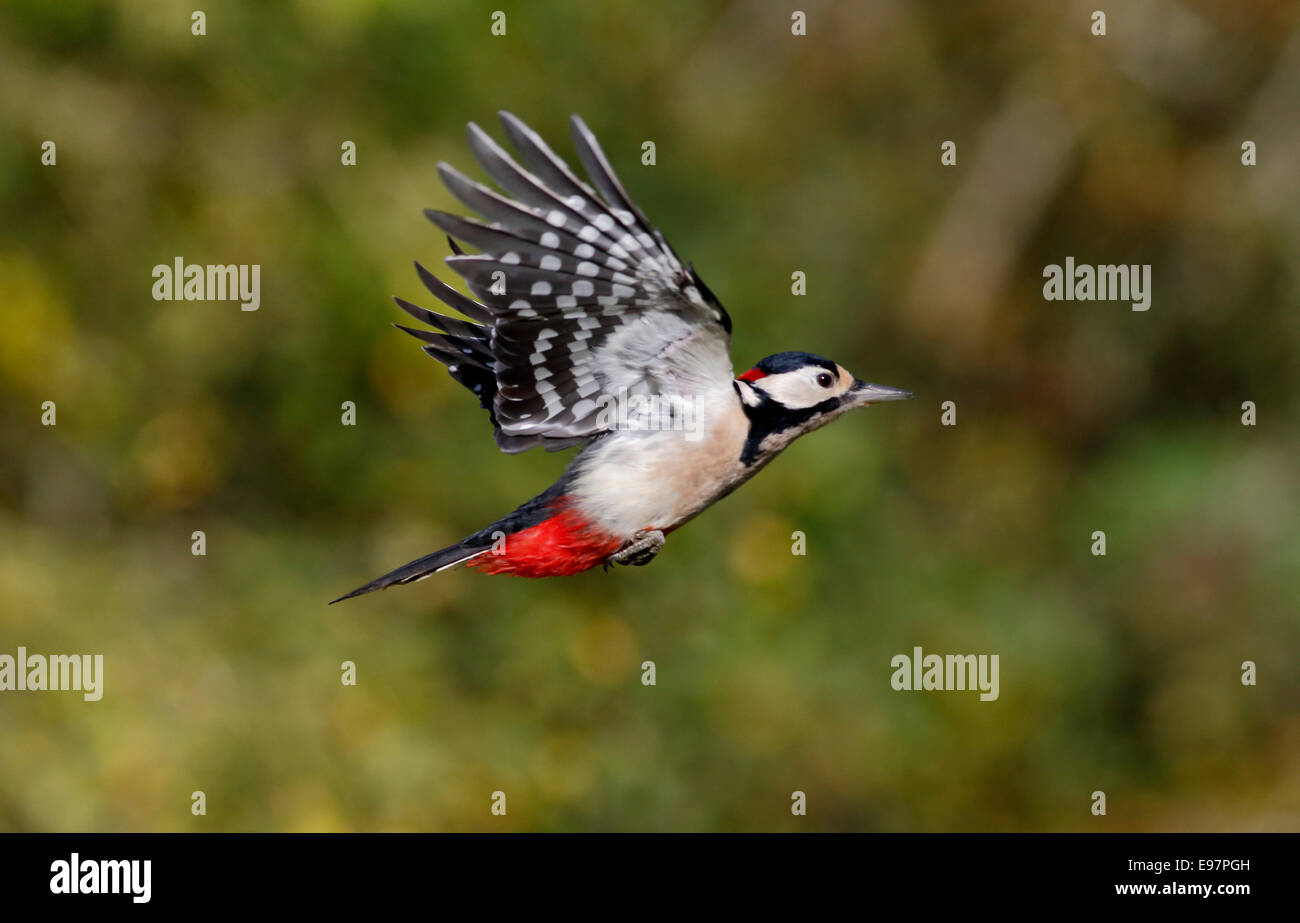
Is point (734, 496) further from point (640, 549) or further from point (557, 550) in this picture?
point (640, 549)

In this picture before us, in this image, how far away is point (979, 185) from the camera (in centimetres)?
973

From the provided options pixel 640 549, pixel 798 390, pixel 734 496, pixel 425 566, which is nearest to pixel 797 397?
pixel 798 390

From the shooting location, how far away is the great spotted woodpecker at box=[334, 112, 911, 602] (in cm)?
275

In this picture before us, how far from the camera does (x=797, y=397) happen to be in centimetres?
297

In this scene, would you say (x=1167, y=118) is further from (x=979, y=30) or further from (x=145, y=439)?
(x=145, y=439)

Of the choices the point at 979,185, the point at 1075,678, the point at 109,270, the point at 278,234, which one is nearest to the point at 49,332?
the point at 109,270

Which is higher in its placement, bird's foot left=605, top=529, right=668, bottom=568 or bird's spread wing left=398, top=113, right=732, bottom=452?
bird's spread wing left=398, top=113, right=732, bottom=452

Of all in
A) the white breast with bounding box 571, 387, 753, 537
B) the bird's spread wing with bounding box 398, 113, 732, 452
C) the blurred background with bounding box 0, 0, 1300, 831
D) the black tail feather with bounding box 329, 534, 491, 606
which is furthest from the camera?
the blurred background with bounding box 0, 0, 1300, 831

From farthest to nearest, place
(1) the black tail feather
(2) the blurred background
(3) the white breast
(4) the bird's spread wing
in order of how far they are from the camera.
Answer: (2) the blurred background
(3) the white breast
(4) the bird's spread wing
(1) the black tail feather

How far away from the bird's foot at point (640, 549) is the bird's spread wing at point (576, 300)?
0.24m

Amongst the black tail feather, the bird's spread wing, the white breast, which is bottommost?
the black tail feather

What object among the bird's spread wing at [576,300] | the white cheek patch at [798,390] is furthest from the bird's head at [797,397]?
the bird's spread wing at [576,300]

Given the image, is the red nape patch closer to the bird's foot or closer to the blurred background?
the bird's foot

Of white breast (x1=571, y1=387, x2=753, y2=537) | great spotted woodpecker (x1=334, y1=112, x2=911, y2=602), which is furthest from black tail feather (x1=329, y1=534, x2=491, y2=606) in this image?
white breast (x1=571, y1=387, x2=753, y2=537)
